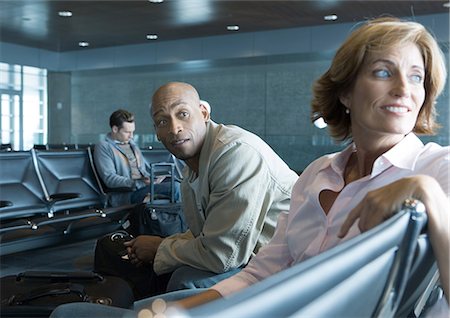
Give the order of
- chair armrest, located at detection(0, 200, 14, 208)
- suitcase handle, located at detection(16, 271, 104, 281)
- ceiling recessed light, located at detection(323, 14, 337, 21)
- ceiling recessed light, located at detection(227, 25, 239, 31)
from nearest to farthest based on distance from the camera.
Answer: suitcase handle, located at detection(16, 271, 104, 281) → chair armrest, located at detection(0, 200, 14, 208) → ceiling recessed light, located at detection(323, 14, 337, 21) → ceiling recessed light, located at detection(227, 25, 239, 31)

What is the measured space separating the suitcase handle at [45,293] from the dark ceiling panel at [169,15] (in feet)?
26.6

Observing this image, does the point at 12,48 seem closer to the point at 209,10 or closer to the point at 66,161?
the point at 209,10

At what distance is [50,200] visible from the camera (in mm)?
4379

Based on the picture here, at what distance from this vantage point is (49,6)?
10.1 metres

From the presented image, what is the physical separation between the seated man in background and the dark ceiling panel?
178 inches

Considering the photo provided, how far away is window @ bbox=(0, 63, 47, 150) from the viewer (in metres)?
15.1

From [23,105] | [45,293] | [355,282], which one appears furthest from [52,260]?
[23,105]

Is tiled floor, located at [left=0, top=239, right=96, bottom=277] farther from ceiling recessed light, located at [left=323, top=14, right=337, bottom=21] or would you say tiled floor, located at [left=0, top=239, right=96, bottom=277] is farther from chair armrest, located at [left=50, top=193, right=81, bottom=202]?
ceiling recessed light, located at [left=323, top=14, right=337, bottom=21]

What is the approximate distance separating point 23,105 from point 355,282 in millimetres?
16384

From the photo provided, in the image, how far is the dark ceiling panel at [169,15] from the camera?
31.6 ft

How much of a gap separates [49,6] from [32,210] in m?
6.89

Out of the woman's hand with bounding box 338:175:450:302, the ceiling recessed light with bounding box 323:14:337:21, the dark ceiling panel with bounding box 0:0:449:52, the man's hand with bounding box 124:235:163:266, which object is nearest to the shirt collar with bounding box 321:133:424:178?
the woman's hand with bounding box 338:175:450:302

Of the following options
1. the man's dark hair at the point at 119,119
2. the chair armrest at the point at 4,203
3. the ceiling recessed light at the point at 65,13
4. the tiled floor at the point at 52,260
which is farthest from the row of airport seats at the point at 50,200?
the ceiling recessed light at the point at 65,13

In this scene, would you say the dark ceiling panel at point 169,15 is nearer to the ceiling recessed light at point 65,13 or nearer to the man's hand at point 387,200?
the ceiling recessed light at point 65,13
